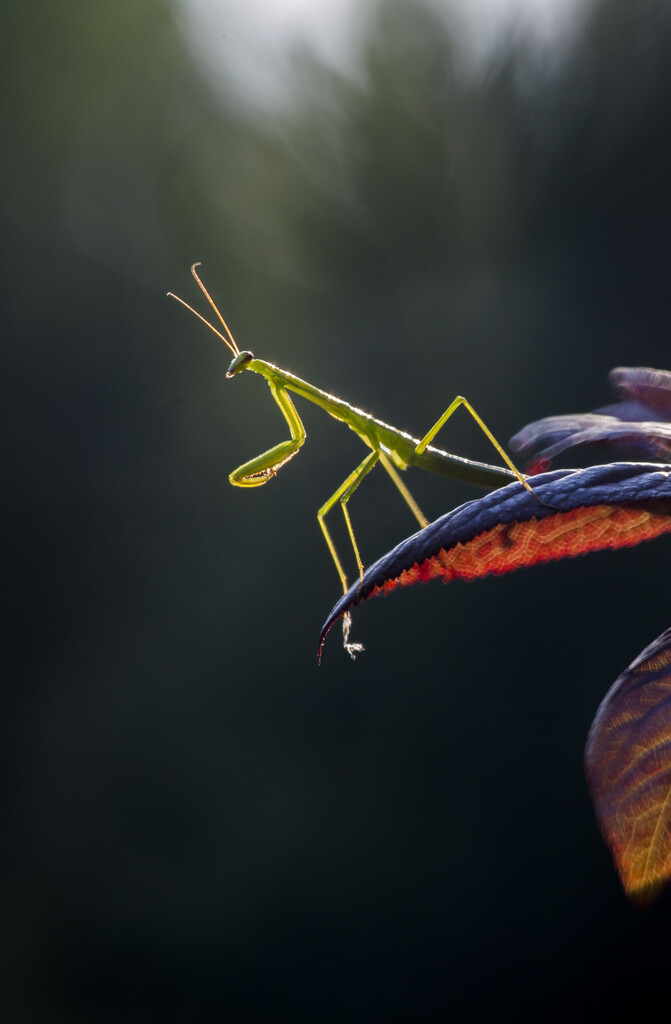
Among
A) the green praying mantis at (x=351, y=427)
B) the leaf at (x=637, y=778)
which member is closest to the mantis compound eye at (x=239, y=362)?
the green praying mantis at (x=351, y=427)

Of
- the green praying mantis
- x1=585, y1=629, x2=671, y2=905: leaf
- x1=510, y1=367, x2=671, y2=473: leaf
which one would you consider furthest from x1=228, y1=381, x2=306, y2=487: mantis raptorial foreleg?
x1=585, y1=629, x2=671, y2=905: leaf

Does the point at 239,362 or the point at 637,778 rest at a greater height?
the point at 239,362

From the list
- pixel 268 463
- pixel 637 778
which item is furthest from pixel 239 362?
pixel 637 778

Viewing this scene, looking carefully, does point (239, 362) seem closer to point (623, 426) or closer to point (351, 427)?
point (351, 427)

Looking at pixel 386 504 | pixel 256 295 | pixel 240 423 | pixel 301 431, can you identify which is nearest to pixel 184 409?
pixel 240 423

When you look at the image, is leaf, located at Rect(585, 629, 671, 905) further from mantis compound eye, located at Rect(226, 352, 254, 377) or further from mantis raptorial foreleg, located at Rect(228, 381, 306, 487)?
mantis compound eye, located at Rect(226, 352, 254, 377)

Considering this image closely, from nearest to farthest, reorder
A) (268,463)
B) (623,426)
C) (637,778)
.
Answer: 1. (637,778)
2. (623,426)
3. (268,463)
